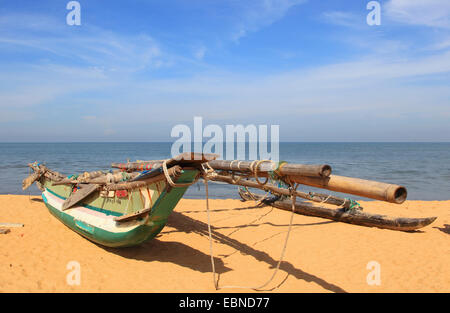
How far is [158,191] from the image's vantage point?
194 inches

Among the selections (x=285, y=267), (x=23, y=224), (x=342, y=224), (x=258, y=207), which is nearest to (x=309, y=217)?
(x=342, y=224)

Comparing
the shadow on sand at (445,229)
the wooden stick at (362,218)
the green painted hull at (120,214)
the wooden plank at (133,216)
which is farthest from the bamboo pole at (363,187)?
the shadow on sand at (445,229)

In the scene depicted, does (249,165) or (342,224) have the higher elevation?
(249,165)

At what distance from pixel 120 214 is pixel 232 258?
2.51 m

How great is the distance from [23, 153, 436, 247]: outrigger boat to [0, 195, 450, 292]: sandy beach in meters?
0.43

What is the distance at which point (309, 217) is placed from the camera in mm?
9492

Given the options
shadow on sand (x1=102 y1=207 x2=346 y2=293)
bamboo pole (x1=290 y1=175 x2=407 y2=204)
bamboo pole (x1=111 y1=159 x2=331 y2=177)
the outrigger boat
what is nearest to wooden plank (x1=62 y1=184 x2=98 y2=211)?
the outrigger boat

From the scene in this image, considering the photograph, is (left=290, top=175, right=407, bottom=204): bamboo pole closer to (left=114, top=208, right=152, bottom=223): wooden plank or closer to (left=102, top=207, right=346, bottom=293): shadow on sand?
(left=102, top=207, right=346, bottom=293): shadow on sand

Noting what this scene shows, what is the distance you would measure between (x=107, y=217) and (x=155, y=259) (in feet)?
4.32

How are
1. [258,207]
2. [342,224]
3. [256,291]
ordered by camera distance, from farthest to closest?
1. [258,207]
2. [342,224]
3. [256,291]

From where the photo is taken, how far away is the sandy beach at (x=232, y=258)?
477cm

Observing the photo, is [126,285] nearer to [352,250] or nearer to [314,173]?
[314,173]

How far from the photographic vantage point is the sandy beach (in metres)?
4.77

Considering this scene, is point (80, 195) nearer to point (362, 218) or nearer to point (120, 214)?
point (120, 214)
